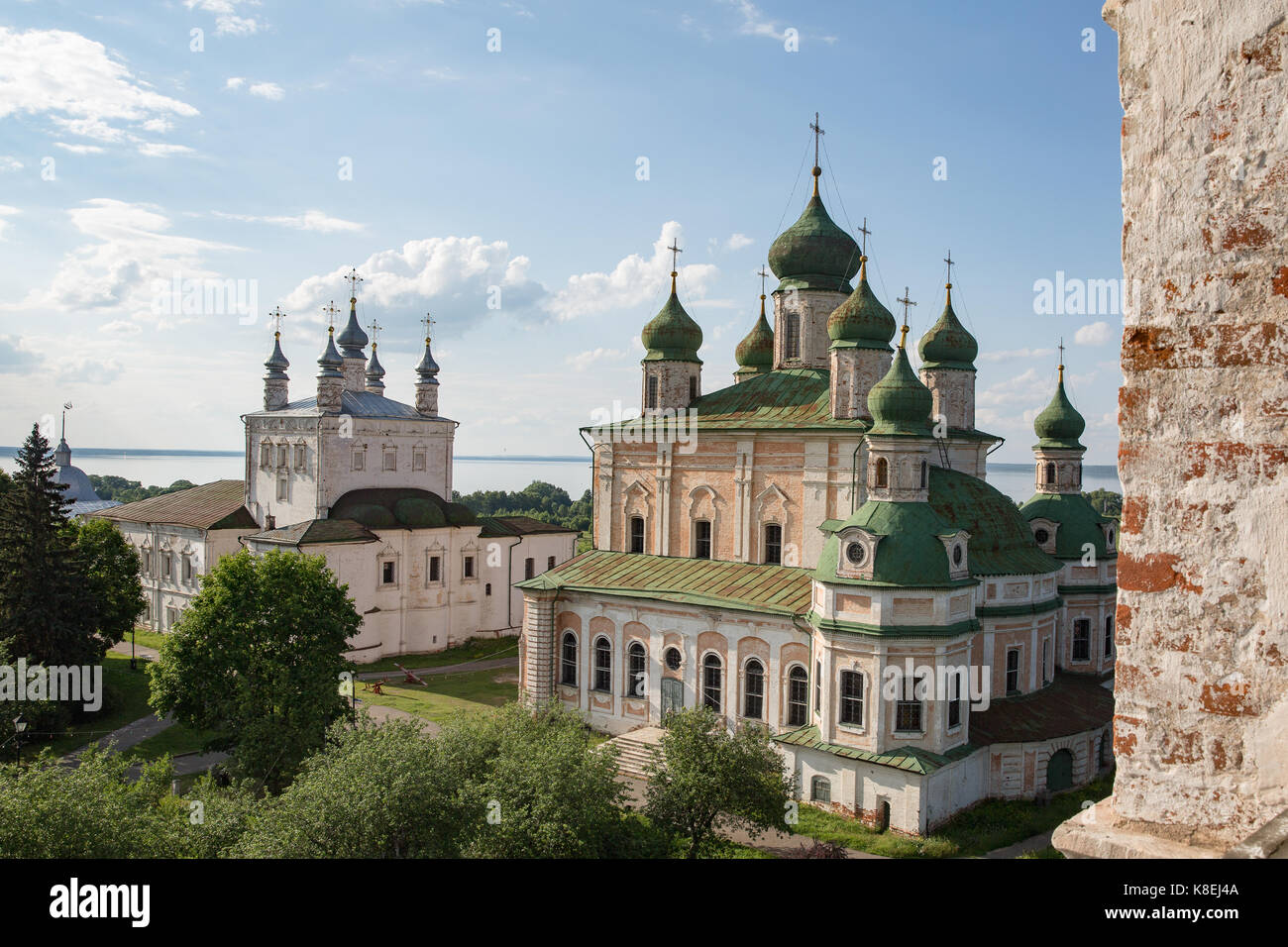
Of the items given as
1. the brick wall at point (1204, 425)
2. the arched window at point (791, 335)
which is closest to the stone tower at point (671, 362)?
the arched window at point (791, 335)

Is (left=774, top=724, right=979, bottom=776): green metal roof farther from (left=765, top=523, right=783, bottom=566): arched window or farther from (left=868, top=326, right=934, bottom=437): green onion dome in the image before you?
(left=868, top=326, right=934, bottom=437): green onion dome

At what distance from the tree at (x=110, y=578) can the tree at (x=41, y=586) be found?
30.6 inches

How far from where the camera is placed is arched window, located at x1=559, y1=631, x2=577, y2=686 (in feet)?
96.2

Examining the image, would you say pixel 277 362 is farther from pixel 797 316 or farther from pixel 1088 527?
pixel 1088 527

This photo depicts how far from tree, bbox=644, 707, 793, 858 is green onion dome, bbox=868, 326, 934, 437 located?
870 centimetres

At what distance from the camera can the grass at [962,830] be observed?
20.4m

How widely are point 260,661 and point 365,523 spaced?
58.0 ft

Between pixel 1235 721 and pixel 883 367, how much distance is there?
2438cm

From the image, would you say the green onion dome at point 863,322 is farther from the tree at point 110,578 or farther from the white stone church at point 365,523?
the tree at point 110,578

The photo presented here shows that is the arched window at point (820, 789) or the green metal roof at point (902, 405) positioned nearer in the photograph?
the arched window at point (820, 789)

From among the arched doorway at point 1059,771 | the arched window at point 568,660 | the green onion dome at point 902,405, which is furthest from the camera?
the arched window at point 568,660

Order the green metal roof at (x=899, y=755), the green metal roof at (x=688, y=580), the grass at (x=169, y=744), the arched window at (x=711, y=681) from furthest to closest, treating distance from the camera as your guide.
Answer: the grass at (x=169, y=744)
the arched window at (x=711, y=681)
the green metal roof at (x=688, y=580)
the green metal roof at (x=899, y=755)

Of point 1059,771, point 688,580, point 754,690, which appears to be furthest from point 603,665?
point 1059,771

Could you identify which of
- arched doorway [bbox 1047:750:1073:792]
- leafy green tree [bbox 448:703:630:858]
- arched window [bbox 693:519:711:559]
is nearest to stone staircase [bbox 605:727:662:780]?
arched window [bbox 693:519:711:559]
